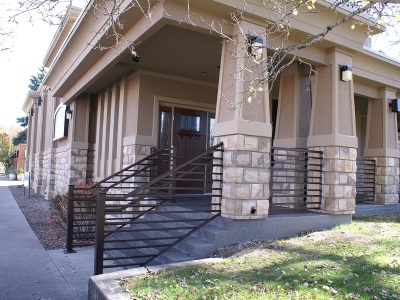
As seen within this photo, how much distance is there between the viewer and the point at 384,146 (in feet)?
31.1

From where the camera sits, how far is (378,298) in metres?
3.51

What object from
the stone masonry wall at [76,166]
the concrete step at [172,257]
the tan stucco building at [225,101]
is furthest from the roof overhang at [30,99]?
the concrete step at [172,257]

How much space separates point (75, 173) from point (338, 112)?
8394 millimetres

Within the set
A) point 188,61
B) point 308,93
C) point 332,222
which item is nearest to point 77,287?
point 332,222

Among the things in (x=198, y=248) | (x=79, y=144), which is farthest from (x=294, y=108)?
(x=79, y=144)

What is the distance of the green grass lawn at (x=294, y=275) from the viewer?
3648mm

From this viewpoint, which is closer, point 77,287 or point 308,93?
point 77,287

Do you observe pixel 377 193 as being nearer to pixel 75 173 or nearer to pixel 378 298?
pixel 378 298

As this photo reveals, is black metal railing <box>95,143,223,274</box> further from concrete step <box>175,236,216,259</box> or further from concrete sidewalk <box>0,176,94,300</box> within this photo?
concrete sidewalk <box>0,176,94,300</box>

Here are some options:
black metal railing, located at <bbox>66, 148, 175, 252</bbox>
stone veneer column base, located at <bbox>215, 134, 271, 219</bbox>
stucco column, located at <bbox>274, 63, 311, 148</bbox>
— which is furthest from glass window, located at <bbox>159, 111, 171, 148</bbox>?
stone veneer column base, located at <bbox>215, 134, 271, 219</bbox>

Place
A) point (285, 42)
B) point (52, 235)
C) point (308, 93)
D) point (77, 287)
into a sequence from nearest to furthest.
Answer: point (77, 287) → point (285, 42) → point (308, 93) → point (52, 235)

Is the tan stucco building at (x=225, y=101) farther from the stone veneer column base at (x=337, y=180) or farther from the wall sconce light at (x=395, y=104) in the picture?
the wall sconce light at (x=395, y=104)

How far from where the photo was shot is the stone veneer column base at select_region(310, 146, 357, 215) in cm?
685

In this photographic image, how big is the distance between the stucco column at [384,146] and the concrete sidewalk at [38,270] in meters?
7.24
